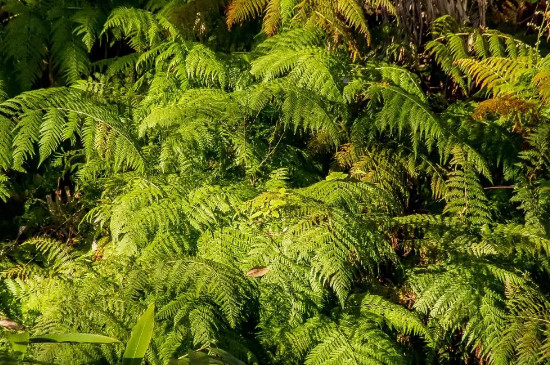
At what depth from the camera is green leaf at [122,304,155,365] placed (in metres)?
2.10

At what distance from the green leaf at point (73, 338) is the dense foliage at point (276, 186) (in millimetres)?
75

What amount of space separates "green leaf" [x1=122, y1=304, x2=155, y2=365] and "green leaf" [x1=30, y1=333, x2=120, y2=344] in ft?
0.29

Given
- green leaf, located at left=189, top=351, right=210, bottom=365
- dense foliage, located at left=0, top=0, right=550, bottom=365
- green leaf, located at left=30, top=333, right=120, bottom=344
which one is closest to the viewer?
green leaf, located at left=189, top=351, right=210, bottom=365

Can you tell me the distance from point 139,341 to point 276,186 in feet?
3.48

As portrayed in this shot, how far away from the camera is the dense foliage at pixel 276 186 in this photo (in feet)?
8.12

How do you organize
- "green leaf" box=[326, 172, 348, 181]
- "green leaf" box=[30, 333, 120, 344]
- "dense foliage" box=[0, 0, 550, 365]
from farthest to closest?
"green leaf" box=[326, 172, 348, 181] < "dense foliage" box=[0, 0, 550, 365] < "green leaf" box=[30, 333, 120, 344]

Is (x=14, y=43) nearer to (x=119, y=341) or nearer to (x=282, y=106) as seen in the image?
(x=282, y=106)

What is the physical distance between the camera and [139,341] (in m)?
2.12

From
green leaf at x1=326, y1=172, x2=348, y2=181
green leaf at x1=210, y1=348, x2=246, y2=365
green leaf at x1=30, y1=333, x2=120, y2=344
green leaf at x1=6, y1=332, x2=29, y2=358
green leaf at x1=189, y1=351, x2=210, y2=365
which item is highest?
green leaf at x1=326, y1=172, x2=348, y2=181

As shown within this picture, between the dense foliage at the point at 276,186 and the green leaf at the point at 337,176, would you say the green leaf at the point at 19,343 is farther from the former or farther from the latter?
the green leaf at the point at 337,176

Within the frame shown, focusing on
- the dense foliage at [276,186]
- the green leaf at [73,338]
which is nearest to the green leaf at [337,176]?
the dense foliage at [276,186]

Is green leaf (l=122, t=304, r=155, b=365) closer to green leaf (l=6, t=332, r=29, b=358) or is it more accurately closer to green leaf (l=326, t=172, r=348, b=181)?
green leaf (l=6, t=332, r=29, b=358)

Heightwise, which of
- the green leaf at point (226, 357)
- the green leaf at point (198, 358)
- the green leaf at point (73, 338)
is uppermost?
the green leaf at point (198, 358)

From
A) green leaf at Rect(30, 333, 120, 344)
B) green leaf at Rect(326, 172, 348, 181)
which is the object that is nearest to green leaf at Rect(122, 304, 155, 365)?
green leaf at Rect(30, 333, 120, 344)
